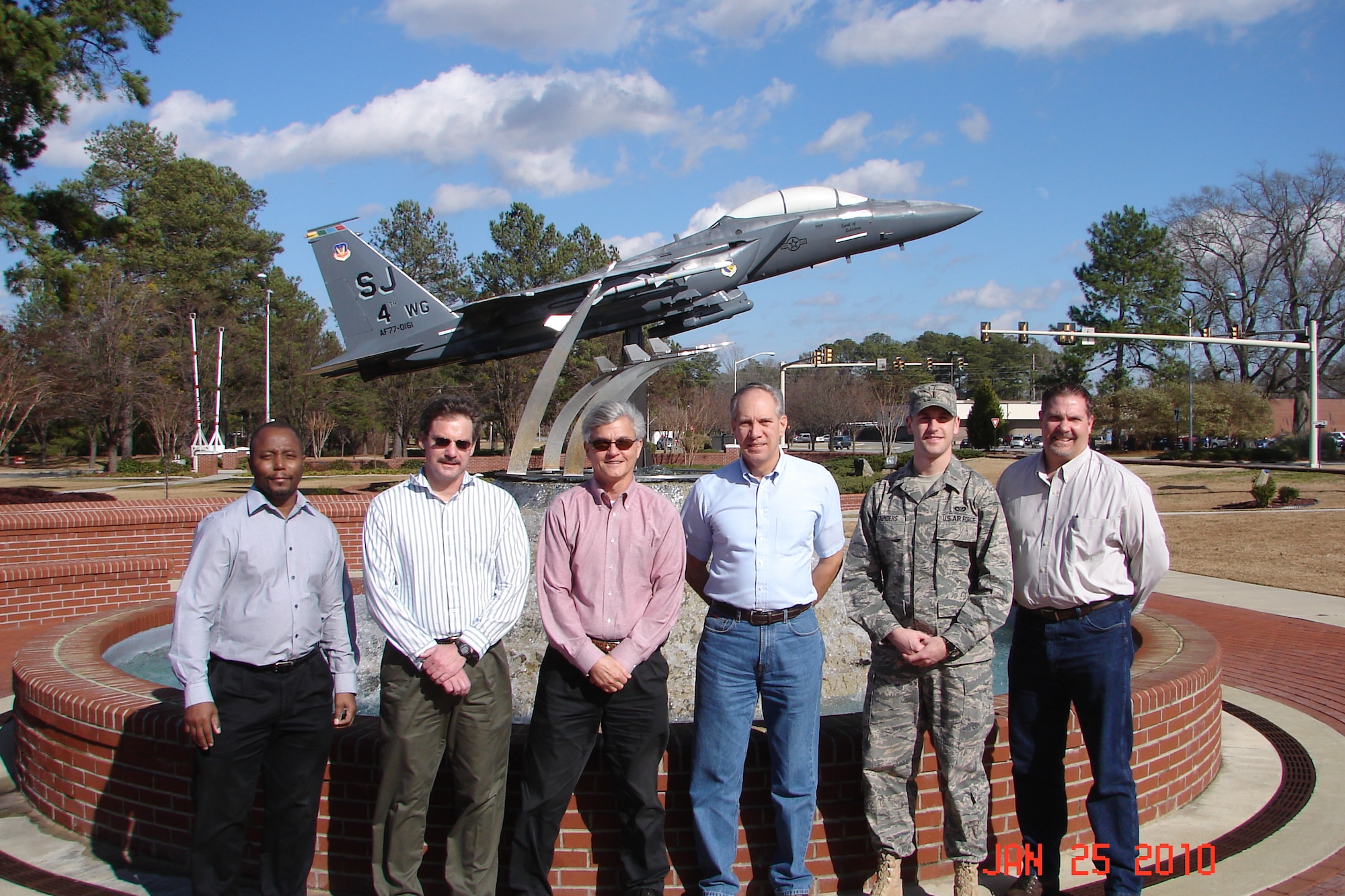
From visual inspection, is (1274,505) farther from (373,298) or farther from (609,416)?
(609,416)

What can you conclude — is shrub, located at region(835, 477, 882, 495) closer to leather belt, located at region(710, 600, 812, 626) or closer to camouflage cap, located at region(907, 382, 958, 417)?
camouflage cap, located at region(907, 382, 958, 417)

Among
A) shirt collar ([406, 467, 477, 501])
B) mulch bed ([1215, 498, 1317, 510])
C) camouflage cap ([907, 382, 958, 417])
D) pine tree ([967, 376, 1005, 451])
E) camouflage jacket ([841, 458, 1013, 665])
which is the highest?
pine tree ([967, 376, 1005, 451])

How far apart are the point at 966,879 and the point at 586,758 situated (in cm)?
150

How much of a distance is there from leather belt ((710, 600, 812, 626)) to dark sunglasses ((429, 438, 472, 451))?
111 centimetres

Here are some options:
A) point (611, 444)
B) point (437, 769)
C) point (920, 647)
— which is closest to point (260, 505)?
point (437, 769)

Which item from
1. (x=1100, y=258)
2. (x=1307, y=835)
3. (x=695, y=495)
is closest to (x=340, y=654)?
(x=695, y=495)

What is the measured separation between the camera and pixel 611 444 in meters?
3.30

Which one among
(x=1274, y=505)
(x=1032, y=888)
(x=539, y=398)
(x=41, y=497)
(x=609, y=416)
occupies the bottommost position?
(x=1032, y=888)

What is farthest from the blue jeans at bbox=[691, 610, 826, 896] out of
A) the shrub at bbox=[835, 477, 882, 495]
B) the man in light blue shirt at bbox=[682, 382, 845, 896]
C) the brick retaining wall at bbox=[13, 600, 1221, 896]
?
the shrub at bbox=[835, 477, 882, 495]

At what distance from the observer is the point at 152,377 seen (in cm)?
4025

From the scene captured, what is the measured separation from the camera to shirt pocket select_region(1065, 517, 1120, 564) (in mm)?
3479

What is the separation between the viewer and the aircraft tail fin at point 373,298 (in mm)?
13852

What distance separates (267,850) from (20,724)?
2.41m

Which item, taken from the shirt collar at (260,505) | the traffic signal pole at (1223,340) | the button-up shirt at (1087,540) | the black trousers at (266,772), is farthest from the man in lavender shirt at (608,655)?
the traffic signal pole at (1223,340)
